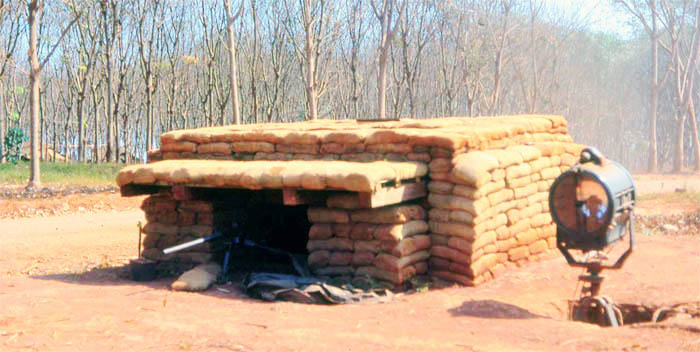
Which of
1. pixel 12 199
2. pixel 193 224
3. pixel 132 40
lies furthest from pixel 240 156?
pixel 132 40

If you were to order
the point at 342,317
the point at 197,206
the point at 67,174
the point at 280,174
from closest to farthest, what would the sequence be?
the point at 342,317
the point at 280,174
the point at 197,206
the point at 67,174

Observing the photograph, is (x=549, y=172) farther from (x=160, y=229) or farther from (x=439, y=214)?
(x=160, y=229)

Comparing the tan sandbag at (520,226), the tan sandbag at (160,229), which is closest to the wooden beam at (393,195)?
the tan sandbag at (520,226)

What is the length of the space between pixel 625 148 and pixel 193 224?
146 ft

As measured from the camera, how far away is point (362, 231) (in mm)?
7164

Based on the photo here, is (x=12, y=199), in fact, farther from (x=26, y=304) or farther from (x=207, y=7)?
(x=207, y=7)

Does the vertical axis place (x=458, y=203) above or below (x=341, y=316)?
→ above

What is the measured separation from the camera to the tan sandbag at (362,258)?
7.14 m

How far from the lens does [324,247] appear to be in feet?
24.1

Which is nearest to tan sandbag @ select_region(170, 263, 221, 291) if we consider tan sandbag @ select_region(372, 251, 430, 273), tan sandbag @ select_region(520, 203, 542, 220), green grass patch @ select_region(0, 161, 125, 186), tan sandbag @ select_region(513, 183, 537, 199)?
tan sandbag @ select_region(372, 251, 430, 273)

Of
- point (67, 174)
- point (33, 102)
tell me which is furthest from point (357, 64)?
point (33, 102)

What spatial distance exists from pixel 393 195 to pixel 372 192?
41 cm

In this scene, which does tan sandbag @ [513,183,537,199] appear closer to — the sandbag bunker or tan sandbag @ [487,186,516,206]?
the sandbag bunker

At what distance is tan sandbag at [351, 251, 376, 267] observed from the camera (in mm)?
7141
